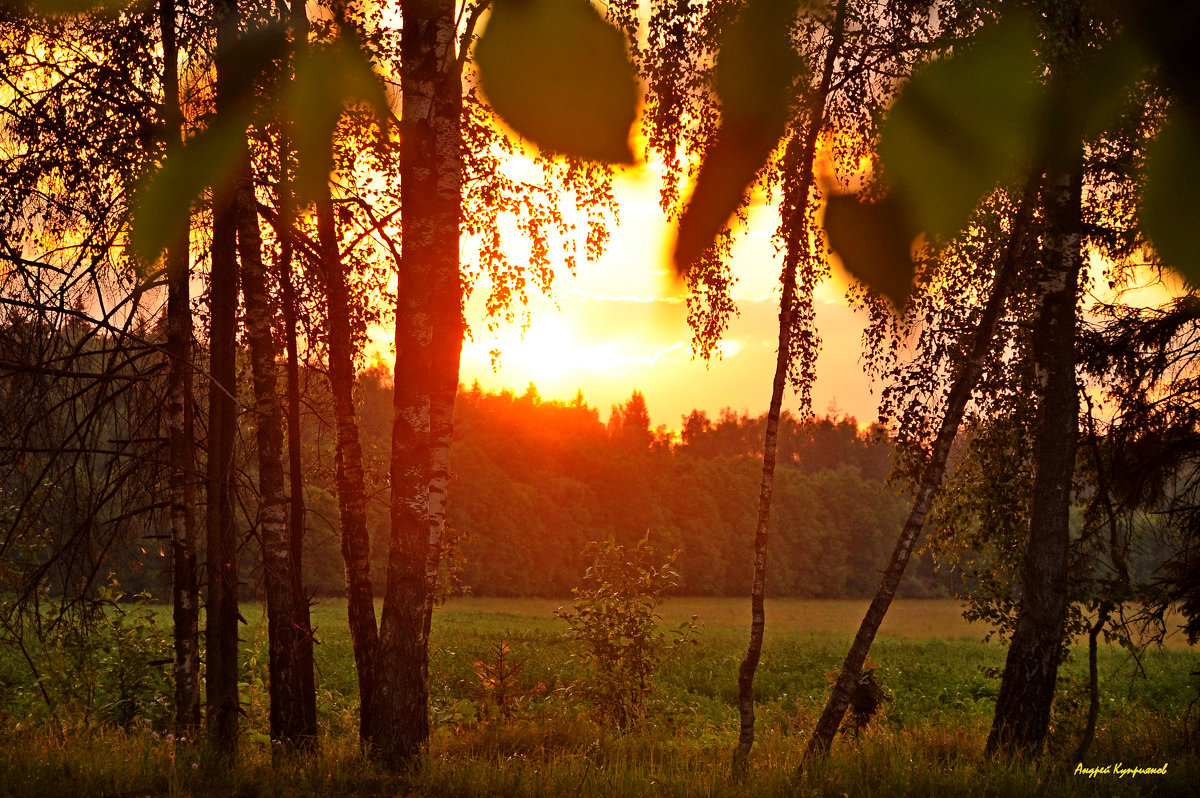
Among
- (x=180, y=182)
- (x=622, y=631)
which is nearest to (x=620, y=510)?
(x=622, y=631)

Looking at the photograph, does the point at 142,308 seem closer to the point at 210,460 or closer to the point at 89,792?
the point at 210,460

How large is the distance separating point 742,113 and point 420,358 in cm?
458

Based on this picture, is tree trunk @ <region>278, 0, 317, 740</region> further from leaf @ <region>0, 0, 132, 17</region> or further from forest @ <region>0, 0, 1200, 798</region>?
leaf @ <region>0, 0, 132, 17</region>

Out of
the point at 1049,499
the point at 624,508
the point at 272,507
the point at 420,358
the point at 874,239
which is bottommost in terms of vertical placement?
the point at 624,508

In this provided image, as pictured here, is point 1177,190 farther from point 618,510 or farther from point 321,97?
point 618,510

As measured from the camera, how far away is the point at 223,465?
24.5 ft

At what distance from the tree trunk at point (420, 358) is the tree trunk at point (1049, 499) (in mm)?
Answer: 5849

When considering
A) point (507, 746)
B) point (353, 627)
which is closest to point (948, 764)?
point (507, 746)

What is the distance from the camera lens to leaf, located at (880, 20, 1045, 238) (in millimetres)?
8633

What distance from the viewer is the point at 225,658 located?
7.91 metres

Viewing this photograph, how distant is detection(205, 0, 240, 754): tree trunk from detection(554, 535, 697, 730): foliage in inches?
186

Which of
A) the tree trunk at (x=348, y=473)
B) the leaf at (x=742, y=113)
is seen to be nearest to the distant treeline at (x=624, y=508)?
the tree trunk at (x=348, y=473)
